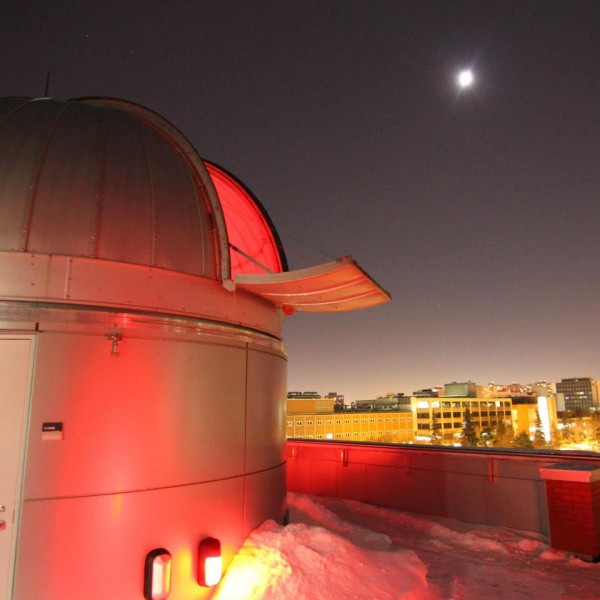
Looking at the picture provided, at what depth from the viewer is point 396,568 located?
515 centimetres

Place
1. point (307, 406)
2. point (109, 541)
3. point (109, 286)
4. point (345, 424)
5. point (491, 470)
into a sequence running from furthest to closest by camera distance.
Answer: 1. point (307, 406)
2. point (345, 424)
3. point (491, 470)
4. point (109, 286)
5. point (109, 541)

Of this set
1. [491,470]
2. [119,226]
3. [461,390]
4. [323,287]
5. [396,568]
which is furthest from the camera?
[461,390]

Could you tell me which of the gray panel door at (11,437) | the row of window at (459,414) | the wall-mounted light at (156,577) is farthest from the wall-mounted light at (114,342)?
the row of window at (459,414)

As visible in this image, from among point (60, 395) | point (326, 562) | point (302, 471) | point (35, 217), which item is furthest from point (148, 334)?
point (302, 471)

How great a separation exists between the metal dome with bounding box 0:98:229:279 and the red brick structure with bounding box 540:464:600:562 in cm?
525

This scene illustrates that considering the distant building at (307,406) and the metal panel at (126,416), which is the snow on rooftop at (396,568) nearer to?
the metal panel at (126,416)

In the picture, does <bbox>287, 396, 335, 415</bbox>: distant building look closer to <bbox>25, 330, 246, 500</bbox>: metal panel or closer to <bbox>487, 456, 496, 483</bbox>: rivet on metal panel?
<bbox>487, 456, 496, 483</bbox>: rivet on metal panel

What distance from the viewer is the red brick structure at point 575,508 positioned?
19.8ft

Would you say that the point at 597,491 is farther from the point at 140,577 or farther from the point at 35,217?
the point at 35,217

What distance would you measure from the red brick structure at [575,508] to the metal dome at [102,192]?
5.25m

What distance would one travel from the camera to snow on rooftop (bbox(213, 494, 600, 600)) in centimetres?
460

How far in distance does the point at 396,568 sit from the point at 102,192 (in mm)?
5132

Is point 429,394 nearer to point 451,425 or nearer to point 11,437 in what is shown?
point 451,425

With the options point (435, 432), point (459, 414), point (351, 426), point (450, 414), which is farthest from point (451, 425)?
point (351, 426)
